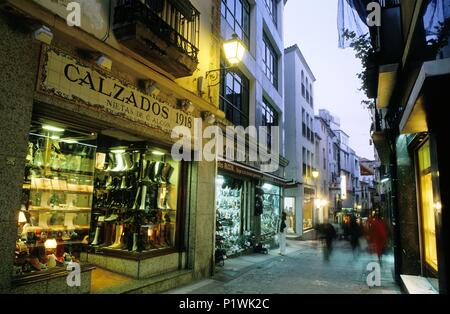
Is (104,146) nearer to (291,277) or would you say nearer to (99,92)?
(99,92)

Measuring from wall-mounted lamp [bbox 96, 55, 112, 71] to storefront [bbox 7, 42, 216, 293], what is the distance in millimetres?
139

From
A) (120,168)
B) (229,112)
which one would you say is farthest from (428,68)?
(229,112)

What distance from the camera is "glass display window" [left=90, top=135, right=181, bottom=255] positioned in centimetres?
865

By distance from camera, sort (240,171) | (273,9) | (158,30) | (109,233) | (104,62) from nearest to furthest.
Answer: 1. (104,62)
2. (158,30)
3. (109,233)
4. (240,171)
5. (273,9)

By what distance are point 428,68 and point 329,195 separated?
35.2m

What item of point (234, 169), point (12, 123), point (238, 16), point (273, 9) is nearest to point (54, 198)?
point (12, 123)

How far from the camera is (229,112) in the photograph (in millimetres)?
14438

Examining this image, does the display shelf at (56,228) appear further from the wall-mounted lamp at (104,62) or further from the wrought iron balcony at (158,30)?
the wrought iron balcony at (158,30)

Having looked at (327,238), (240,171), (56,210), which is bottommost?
(327,238)

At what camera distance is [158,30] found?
7328mm

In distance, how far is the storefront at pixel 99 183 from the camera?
5820 millimetres

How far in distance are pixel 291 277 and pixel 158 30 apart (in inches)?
339

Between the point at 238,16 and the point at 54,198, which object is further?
the point at 238,16

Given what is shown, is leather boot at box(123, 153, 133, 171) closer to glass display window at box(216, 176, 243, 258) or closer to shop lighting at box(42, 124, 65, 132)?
shop lighting at box(42, 124, 65, 132)
